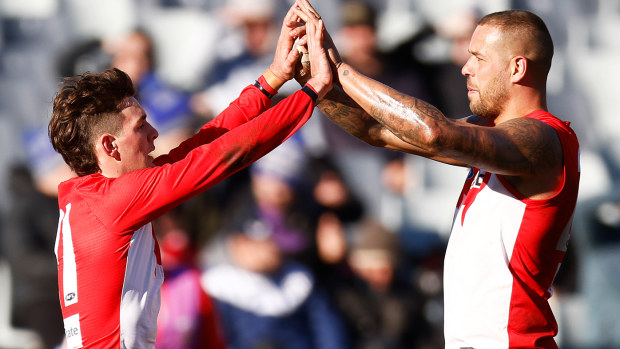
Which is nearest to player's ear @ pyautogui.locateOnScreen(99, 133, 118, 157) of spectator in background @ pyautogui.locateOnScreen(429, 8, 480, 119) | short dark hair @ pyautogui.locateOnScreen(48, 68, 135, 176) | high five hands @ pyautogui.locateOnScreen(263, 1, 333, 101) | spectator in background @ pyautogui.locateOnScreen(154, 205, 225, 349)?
short dark hair @ pyautogui.locateOnScreen(48, 68, 135, 176)

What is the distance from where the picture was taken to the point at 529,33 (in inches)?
135

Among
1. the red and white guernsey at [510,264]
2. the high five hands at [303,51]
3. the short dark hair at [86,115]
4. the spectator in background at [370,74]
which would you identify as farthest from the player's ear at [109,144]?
the spectator in background at [370,74]

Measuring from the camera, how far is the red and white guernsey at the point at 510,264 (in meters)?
3.24

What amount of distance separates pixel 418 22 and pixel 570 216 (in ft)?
12.3

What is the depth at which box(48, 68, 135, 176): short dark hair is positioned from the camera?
3.20m

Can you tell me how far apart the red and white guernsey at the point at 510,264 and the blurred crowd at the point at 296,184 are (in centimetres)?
294

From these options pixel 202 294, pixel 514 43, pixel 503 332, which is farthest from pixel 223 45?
pixel 503 332

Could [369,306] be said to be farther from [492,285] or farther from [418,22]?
[492,285]

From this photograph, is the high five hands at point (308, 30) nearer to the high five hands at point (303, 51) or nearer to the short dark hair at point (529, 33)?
the high five hands at point (303, 51)

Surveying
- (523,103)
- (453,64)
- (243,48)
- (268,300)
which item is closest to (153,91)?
(243,48)

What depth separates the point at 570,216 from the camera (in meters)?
3.38

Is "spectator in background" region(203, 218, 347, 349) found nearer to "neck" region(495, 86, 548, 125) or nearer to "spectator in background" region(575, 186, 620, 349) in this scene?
"spectator in background" region(575, 186, 620, 349)

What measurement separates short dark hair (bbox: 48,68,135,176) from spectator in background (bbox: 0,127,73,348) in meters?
3.35

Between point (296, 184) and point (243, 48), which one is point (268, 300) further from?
point (243, 48)
